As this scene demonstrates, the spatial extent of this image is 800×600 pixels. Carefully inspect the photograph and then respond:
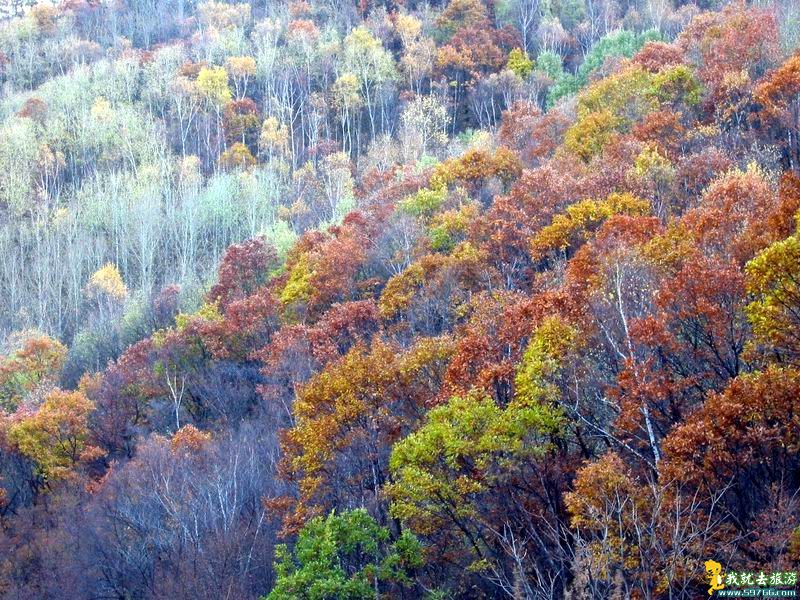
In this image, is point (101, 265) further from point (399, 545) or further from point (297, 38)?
point (399, 545)

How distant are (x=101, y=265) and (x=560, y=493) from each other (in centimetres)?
5235

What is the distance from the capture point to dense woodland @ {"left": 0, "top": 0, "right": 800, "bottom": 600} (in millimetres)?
14023

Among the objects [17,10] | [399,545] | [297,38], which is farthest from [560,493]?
[17,10]

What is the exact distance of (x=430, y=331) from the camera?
28.0 metres

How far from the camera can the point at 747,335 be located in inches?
618
